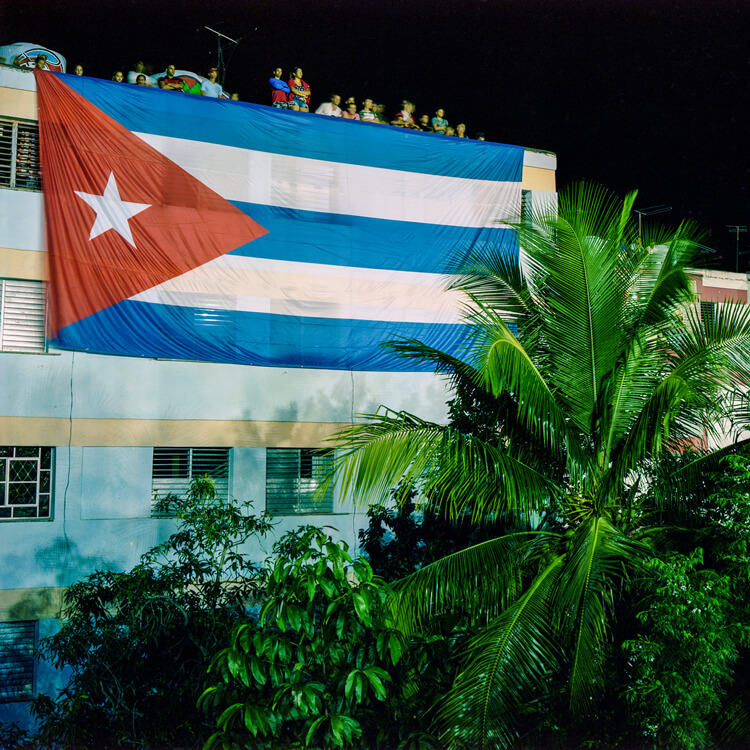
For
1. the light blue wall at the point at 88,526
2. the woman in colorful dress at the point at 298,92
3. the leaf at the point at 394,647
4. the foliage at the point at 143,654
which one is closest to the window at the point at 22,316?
the light blue wall at the point at 88,526

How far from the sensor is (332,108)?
19.8m

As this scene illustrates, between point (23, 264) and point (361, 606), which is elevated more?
point (23, 264)

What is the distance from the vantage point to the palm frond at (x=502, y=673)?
9273 mm

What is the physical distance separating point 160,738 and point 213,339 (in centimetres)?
787

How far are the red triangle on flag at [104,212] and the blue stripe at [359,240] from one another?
4.02 feet

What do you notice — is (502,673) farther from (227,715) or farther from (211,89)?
(211,89)

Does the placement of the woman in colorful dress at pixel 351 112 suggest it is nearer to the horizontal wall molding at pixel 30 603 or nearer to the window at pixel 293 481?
the window at pixel 293 481

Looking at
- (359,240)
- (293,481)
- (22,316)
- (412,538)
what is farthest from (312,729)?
(359,240)

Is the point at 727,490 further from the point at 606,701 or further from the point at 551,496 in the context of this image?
the point at 606,701

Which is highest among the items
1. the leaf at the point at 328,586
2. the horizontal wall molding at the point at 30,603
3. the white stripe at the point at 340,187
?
the white stripe at the point at 340,187

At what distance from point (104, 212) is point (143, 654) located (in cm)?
823

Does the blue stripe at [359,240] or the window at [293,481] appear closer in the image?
the blue stripe at [359,240]

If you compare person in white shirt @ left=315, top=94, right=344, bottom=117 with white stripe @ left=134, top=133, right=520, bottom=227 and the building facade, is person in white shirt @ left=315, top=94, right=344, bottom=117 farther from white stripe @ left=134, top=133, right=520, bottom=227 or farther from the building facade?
the building facade

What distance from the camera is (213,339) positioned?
1719cm
